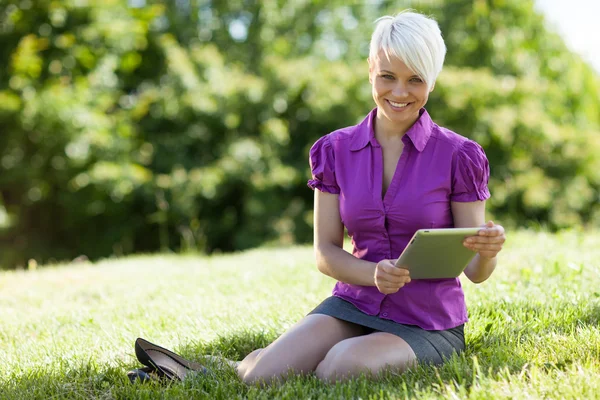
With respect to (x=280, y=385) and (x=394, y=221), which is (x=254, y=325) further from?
(x=394, y=221)

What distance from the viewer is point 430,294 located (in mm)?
2807

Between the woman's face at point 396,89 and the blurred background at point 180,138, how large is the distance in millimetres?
6990

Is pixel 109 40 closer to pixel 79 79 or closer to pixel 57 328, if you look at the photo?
pixel 79 79

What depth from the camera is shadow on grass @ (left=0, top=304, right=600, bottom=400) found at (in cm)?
250

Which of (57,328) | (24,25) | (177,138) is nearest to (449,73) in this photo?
(177,138)

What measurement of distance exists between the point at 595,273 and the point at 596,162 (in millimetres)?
8285

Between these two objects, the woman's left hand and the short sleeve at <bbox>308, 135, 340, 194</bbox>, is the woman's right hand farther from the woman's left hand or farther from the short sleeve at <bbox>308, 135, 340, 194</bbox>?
the short sleeve at <bbox>308, 135, 340, 194</bbox>

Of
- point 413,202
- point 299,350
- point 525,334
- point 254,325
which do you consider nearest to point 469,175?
point 413,202

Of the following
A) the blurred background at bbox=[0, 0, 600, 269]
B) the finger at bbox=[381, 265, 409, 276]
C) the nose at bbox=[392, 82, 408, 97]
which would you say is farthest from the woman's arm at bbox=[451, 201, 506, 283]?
the blurred background at bbox=[0, 0, 600, 269]

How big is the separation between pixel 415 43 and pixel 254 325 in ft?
5.67

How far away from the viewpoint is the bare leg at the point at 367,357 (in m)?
2.64

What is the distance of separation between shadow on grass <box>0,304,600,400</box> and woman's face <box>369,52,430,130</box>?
3.27 ft

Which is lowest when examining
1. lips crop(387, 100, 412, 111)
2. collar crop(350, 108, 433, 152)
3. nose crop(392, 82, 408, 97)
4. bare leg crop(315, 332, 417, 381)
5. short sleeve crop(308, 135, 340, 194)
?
bare leg crop(315, 332, 417, 381)

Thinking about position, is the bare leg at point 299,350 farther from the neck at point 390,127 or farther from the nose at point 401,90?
the nose at point 401,90
